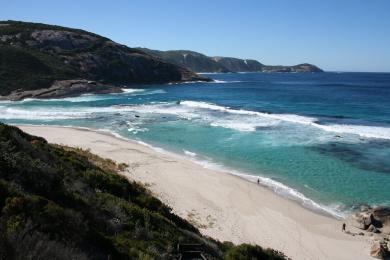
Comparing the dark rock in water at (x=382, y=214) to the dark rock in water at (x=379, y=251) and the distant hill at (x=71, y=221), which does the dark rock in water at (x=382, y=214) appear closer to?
the dark rock in water at (x=379, y=251)

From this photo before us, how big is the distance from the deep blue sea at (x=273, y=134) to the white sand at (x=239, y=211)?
1.65 m

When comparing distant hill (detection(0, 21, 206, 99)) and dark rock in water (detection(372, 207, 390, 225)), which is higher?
distant hill (detection(0, 21, 206, 99))

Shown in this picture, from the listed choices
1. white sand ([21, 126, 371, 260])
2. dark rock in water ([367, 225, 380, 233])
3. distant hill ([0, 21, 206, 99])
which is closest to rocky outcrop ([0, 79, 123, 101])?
distant hill ([0, 21, 206, 99])

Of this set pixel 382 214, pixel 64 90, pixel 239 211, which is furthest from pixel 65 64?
pixel 382 214

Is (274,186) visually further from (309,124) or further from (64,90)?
(64,90)

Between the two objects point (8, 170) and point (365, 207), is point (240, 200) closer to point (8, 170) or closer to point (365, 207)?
point (365, 207)

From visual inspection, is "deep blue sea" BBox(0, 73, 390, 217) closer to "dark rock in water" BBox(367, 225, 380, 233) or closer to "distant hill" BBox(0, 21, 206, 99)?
"dark rock in water" BBox(367, 225, 380, 233)

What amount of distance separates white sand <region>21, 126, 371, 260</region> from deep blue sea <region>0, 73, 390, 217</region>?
1.65m

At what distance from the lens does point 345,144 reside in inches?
1388

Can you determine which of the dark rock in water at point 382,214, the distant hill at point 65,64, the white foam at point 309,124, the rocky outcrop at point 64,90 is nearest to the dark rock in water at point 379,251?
the dark rock in water at point 382,214

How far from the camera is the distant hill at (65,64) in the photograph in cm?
7525

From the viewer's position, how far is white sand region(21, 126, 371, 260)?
17.1m

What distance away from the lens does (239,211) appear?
20453 mm

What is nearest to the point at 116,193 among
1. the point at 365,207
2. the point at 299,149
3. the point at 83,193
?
the point at 83,193
